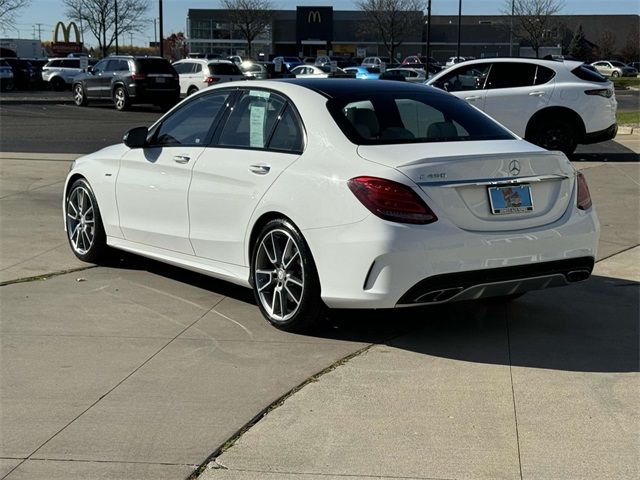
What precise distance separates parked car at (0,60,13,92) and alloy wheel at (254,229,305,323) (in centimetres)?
3734

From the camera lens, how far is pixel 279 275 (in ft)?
18.9

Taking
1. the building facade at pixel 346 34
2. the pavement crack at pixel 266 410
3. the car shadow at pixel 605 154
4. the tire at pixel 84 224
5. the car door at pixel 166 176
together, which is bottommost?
the pavement crack at pixel 266 410

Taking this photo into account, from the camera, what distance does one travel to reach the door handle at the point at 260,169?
582 cm

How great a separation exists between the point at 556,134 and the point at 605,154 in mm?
1744

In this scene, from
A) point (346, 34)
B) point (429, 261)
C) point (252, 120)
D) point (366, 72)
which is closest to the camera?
point (429, 261)

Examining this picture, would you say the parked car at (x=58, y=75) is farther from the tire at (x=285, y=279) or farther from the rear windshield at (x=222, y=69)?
the tire at (x=285, y=279)

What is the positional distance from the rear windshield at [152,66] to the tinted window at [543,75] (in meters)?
15.0

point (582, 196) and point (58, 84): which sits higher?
point (582, 196)

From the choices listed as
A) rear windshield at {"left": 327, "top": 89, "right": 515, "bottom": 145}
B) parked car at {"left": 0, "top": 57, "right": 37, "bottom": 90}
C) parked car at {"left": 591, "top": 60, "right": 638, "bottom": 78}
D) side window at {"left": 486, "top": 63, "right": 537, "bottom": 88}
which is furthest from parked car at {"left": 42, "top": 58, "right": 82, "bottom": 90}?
parked car at {"left": 591, "top": 60, "right": 638, "bottom": 78}

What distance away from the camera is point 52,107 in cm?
2922

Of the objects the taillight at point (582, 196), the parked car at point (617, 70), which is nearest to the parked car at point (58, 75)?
the taillight at point (582, 196)

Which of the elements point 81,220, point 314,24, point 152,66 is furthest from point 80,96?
point 314,24

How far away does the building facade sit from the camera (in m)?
99.8

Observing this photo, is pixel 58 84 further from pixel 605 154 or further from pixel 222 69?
pixel 605 154
